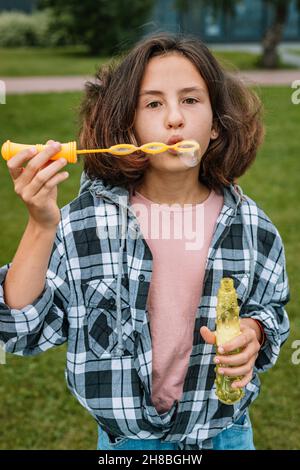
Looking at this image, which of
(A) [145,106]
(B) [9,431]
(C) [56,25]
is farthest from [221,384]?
(C) [56,25]

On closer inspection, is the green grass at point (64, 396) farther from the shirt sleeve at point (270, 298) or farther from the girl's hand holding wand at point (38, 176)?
the girl's hand holding wand at point (38, 176)

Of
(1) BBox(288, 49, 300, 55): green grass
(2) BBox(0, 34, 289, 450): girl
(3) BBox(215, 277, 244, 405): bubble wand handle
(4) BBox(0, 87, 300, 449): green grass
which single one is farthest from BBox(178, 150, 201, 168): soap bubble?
(1) BBox(288, 49, 300, 55): green grass

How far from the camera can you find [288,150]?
289 inches

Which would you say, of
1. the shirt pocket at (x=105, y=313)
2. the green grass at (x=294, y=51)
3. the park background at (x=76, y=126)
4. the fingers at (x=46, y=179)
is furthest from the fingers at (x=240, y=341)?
the green grass at (x=294, y=51)

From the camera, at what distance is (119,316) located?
4.93 feet

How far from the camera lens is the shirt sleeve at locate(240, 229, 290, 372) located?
1.59 meters

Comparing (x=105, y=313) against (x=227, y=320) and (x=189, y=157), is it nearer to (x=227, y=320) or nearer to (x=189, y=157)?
(x=227, y=320)

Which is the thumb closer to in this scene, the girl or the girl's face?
the girl

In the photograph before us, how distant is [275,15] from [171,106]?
12.7 meters

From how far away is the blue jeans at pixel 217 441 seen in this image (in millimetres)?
1608

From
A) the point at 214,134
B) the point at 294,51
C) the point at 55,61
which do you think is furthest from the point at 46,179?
the point at 294,51

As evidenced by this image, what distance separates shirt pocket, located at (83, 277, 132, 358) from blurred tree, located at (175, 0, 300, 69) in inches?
468

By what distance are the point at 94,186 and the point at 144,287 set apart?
26cm
